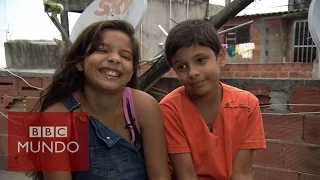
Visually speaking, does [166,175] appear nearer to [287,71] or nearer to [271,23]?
[287,71]

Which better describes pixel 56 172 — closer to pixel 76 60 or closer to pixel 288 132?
pixel 76 60

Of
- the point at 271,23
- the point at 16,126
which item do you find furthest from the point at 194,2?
the point at 16,126

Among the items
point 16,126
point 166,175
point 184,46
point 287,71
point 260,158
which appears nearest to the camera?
point 184,46

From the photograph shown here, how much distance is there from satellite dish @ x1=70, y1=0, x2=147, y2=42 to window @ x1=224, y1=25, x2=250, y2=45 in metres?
11.0

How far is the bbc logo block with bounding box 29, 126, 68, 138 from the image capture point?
5.17ft

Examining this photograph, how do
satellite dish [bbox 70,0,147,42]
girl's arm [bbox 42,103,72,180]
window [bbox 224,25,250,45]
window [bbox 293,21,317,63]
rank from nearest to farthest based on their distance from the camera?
girl's arm [bbox 42,103,72,180] → satellite dish [bbox 70,0,147,42] → window [bbox 293,21,317,63] → window [bbox 224,25,250,45]

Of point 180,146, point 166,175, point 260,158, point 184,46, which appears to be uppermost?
point 184,46

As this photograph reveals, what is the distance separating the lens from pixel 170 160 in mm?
1643

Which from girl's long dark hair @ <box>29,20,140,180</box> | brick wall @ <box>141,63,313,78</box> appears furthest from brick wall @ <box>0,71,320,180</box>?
brick wall @ <box>141,63,313,78</box>

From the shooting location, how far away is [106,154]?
5.04 feet

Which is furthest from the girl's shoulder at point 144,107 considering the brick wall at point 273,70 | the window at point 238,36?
the window at point 238,36

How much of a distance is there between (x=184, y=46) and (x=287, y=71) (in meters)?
7.40

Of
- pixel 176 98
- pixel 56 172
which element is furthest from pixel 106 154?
pixel 176 98

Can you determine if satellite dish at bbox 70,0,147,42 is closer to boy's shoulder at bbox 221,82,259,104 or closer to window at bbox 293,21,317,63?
→ boy's shoulder at bbox 221,82,259,104
